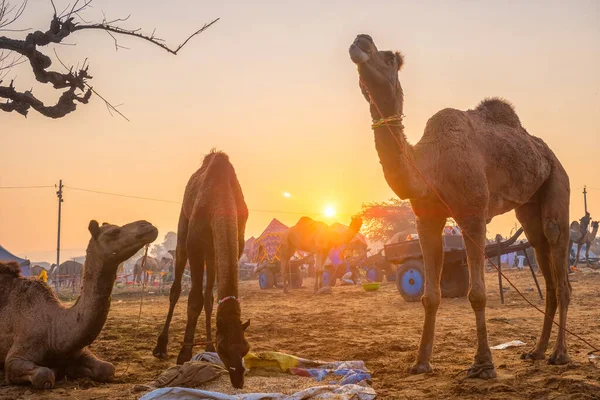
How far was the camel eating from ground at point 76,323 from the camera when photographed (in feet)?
Answer: 16.8

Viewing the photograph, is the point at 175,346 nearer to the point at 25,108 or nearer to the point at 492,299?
the point at 25,108

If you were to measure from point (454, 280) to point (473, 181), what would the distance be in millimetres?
8913

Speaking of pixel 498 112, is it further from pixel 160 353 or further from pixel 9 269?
pixel 9 269

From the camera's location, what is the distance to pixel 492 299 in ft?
45.3

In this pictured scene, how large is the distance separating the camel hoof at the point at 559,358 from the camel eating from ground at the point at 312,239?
627 inches

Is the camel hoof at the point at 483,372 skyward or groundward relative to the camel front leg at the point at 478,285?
groundward

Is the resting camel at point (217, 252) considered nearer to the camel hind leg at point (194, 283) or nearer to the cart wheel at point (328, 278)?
the camel hind leg at point (194, 283)

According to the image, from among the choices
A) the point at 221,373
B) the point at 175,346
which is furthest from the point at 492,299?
the point at 221,373

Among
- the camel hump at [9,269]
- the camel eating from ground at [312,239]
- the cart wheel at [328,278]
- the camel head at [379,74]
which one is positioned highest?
the camel head at [379,74]

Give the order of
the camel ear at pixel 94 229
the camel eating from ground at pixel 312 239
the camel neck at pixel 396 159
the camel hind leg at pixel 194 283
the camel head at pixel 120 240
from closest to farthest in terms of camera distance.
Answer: the camel neck at pixel 396 159
the camel head at pixel 120 240
the camel ear at pixel 94 229
the camel hind leg at pixel 194 283
the camel eating from ground at pixel 312 239

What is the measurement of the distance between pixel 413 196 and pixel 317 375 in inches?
81.1

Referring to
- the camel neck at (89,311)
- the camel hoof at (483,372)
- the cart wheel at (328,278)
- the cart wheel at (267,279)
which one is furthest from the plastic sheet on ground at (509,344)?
the cart wheel at (267,279)

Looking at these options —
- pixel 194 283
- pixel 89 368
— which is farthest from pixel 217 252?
pixel 89 368

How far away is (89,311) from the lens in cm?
514
